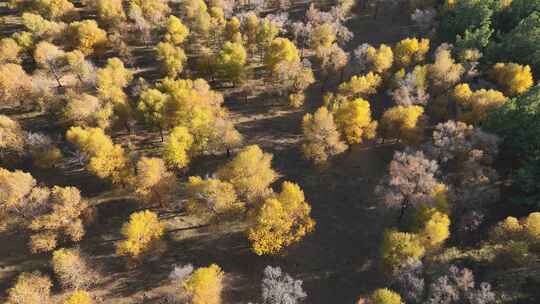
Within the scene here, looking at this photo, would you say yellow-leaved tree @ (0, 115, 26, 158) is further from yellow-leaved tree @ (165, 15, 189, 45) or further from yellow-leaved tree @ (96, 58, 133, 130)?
yellow-leaved tree @ (165, 15, 189, 45)

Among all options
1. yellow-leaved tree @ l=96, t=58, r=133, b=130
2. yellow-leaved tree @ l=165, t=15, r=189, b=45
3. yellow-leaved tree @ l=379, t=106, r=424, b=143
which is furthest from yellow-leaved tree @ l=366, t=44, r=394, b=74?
yellow-leaved tree @ l=96, t=58, r=133, b=130

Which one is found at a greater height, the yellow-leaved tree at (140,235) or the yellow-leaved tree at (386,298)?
the yellow-leaved tree at (140,235)

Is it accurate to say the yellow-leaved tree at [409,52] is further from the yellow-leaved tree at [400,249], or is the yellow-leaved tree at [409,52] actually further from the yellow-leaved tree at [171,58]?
the yellow-leaved tree at [171,58]

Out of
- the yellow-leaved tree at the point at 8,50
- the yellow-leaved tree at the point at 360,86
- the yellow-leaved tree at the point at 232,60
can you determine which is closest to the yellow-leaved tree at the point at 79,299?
the yellow-leaved tree at the point at 232,60

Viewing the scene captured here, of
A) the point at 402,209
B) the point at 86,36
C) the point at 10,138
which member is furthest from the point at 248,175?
the point at 86,36

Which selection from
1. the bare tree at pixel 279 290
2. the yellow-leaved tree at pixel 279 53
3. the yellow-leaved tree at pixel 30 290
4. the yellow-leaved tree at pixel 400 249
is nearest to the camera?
the bare tree at pixel 279 290

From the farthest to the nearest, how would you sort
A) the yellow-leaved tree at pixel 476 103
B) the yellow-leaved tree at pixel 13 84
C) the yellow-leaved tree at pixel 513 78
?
the yellow-leaved tree at pixel 513 78 < the yellow-leaved tree at pixel 13 84 < the yellow-leaved tree at pixel 476 103

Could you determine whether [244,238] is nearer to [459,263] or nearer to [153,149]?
[153,149]

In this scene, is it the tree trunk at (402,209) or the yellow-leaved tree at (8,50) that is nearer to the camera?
the tree trunk at (402,209)
